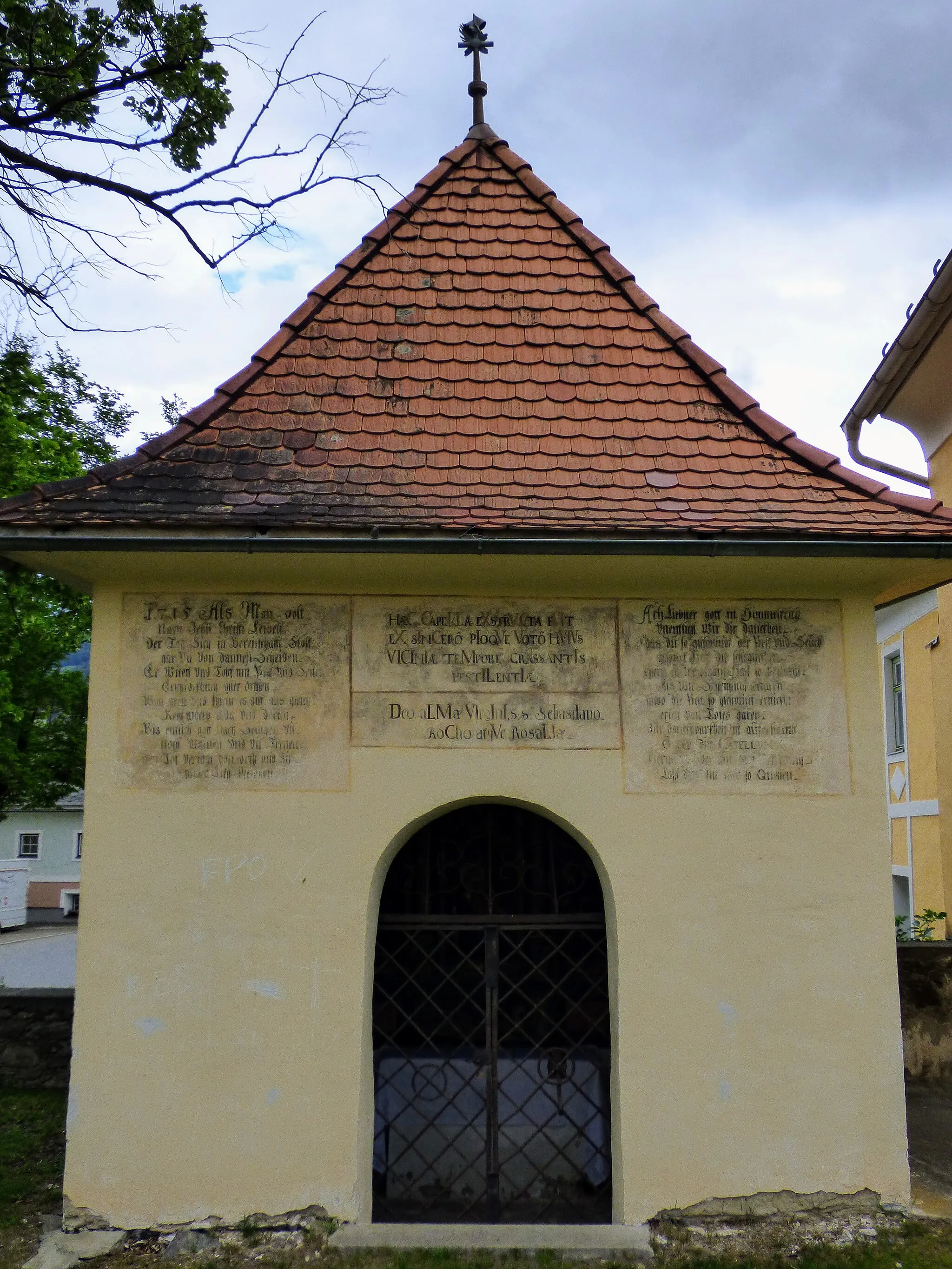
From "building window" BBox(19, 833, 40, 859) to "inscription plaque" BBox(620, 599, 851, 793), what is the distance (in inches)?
1175

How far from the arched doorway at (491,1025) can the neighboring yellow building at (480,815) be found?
2 centimetres

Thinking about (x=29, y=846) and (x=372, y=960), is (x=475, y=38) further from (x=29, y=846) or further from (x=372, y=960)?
(x=29, y=846)

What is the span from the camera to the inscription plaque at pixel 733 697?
5.14 meters

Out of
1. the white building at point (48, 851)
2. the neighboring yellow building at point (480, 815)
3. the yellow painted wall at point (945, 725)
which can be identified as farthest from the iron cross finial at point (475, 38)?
the white building at point (48, 851)

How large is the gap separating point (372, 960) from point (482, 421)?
2984 mm

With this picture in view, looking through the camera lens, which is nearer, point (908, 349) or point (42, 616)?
point (908, 349)

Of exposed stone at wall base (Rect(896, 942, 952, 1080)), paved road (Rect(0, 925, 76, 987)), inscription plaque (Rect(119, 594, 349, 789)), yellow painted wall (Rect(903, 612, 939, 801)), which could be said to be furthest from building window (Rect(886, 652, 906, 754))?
paved road (Rect(0, 925, 76, 987))

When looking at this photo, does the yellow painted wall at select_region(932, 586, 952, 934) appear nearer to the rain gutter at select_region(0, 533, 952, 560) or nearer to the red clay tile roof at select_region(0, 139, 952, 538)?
the red clay tile roof at select_region(0, 139, 952, 538)

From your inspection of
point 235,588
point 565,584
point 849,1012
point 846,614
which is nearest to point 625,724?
point 565,584

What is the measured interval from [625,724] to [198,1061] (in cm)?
271

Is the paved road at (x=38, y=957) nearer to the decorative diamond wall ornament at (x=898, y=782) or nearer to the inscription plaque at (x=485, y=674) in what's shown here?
the inscription plaque at (x=485, y=674)

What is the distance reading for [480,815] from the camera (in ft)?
18.2

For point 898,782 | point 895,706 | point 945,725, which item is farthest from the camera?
point 895,706

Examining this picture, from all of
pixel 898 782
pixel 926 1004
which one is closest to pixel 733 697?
pixel 926 1004
